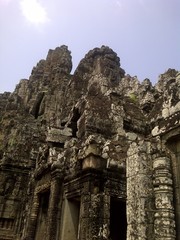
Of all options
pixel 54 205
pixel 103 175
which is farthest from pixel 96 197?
A: pixel 54 205

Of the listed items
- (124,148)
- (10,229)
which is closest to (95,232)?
(124,148)

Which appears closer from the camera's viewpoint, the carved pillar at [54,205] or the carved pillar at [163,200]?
the carved pillar at [163,200]

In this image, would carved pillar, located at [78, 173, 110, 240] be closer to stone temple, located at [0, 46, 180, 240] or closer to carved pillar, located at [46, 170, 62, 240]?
stone temple, located at [0, 46, 180, 240]

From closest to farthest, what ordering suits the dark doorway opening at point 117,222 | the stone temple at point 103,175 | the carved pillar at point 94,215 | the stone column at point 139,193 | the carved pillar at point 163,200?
1. the carved pillar at point 163,200
2. the stone column at point 139,193
3. the stone temple at point 103,175
4. the carved pillar at point 94,215
5. the dark doorway opening at point 117,222

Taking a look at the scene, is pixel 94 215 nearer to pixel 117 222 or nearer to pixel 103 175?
pixel 103 175

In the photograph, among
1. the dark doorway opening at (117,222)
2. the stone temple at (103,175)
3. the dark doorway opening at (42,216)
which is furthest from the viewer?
the dark doorway opening at (42,216)

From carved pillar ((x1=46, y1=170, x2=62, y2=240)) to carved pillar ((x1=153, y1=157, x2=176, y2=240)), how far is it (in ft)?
18.9

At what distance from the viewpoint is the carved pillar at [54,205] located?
366 inches

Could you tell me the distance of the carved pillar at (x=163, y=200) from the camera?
14.2ft

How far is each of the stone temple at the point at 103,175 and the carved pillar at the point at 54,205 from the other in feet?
0.10

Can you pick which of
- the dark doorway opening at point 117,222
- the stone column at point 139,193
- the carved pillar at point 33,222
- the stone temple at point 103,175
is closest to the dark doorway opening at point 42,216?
the stone temple at point 103,175

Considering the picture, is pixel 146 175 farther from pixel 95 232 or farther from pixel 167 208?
pixel 95 232

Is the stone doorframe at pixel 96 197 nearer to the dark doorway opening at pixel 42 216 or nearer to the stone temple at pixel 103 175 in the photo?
the stone temple at pixel 103 175

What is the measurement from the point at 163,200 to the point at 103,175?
3733mm
